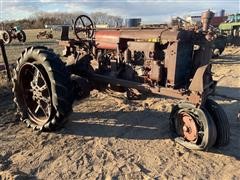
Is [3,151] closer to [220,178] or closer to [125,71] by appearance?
[125,71]

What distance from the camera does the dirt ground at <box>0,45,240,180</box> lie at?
15.3 ft

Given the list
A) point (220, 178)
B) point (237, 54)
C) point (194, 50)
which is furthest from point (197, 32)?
point (237, 54)

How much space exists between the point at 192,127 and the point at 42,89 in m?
2.62

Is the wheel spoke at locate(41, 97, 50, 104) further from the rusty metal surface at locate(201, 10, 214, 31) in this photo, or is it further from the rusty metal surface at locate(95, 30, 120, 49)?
the rusty metal surface at locate(201, 10, 214, 31)

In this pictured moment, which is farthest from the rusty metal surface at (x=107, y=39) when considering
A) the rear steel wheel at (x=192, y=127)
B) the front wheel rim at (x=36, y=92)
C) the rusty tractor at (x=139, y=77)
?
the rear steel wheel at (x=192, y=127)

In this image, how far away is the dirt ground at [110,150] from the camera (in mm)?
4672

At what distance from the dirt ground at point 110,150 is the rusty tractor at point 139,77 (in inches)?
10.1

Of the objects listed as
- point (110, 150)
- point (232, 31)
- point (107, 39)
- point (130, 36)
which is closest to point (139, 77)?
point (130, 36)

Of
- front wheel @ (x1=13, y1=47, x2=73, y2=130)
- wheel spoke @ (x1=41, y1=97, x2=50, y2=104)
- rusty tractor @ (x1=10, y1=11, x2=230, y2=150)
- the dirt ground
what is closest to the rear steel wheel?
rusty tractor @ (x1=10, y1=11, x2=230, y2=150)

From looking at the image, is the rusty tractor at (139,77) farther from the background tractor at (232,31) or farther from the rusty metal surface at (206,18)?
the background tractor at (232,31)

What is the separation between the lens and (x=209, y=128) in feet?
16.5

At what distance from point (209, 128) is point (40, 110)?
314 cm

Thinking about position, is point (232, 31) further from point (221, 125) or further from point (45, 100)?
point (45, 100)

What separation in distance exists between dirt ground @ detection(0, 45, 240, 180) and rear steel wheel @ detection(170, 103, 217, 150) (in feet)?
0.49
